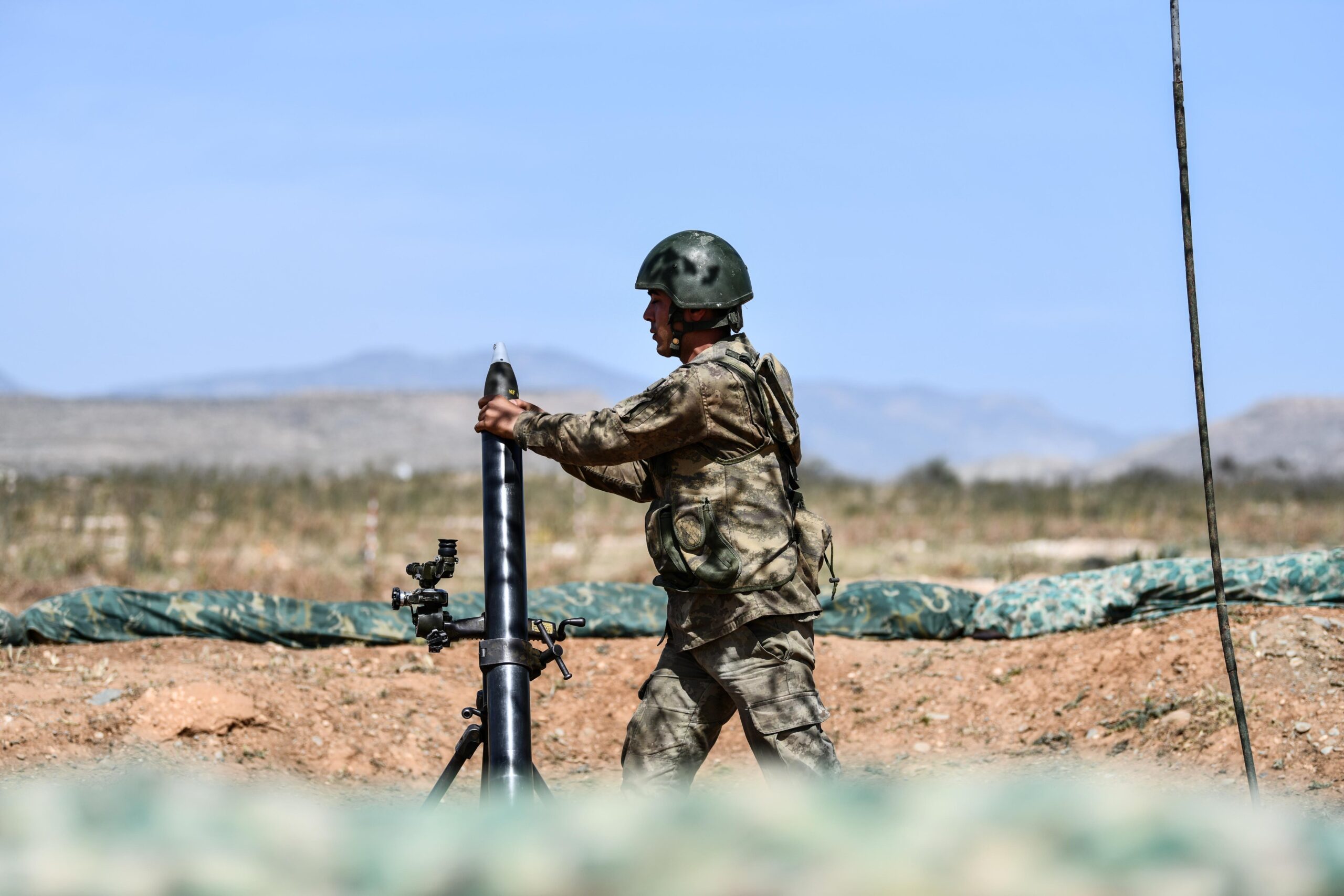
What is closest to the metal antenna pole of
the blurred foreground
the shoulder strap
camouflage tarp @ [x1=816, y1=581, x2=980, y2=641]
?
the shoulder strap

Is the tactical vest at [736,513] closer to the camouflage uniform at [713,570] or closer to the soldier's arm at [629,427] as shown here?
the camouflage uniform at [713,570]

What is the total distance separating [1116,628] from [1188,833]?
7130 millimetres

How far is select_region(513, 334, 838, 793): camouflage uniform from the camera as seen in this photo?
161 inches

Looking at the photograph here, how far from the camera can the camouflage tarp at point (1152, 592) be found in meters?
8.09

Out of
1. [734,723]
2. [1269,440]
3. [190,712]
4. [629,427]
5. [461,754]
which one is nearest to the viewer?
[461,754]

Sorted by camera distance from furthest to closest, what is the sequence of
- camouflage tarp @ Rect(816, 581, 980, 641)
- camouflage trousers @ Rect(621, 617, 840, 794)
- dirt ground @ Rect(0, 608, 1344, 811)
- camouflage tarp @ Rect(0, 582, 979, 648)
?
camouflage tarp @ Rect(816, 581, 980, 641) < camouflage tarp @ Rect(0, 582, 979, 648) < dirt ground @ Rect(0, 608, 1344, 811) < camouflage trousers @ Rect(621, 617, 840, 794)

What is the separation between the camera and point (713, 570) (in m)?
4.16

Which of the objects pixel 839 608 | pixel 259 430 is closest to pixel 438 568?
pixel 839 608

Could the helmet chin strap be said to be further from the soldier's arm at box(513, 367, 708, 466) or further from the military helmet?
the soldier's arm at box(513, 367, 708, 466)

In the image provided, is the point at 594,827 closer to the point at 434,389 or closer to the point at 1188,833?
the point at 1188,833

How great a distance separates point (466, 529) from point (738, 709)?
57.1 feet

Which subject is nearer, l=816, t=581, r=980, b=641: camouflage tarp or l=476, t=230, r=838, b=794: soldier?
l=476, t=230, r=838, b=794: soldier

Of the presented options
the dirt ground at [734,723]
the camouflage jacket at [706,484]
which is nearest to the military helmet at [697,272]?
the camouflage jacket at [706,484]

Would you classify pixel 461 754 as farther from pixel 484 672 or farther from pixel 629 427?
pixel 629 427
